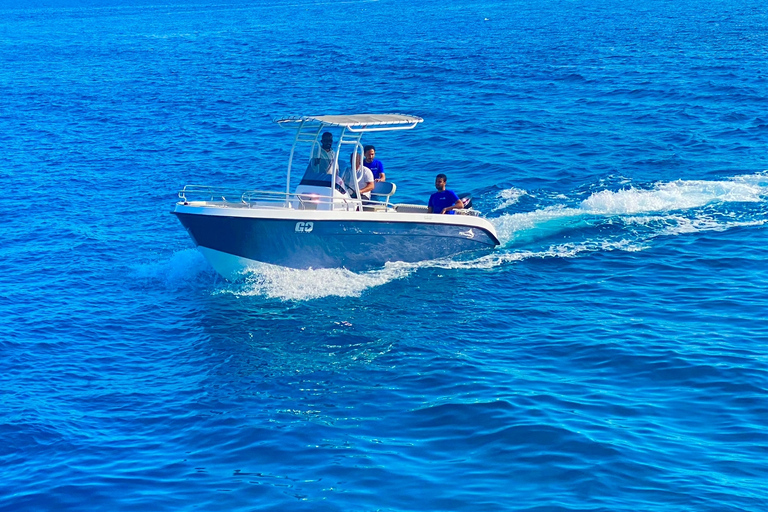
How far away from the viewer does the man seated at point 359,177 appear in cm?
1894

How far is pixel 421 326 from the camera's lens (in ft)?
52.7

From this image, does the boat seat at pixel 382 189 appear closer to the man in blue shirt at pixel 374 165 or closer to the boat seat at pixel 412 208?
the man in blue shirt at pixel 374 165

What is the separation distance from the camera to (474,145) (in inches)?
1225

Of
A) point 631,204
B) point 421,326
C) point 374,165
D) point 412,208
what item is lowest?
point 421,326

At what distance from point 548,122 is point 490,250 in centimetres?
1509

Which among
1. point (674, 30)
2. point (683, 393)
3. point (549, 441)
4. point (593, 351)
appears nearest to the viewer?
point (549, 441)

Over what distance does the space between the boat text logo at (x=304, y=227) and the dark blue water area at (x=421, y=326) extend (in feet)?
3.33

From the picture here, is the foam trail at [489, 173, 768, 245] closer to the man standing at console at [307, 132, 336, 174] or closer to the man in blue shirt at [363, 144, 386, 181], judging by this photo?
the man in blue shirt at [363, 144, 386, 181]

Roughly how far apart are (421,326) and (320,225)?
3164 millimetres

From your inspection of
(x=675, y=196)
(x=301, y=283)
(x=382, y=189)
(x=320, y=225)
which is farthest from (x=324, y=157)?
(x=675, y=196)

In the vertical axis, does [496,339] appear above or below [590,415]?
above

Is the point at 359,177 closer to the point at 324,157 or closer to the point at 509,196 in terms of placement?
the point at 324,157

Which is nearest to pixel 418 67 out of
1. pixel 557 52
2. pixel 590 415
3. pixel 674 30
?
pixel 557 52

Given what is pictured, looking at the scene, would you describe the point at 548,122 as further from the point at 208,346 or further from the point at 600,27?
the point at 600,27
